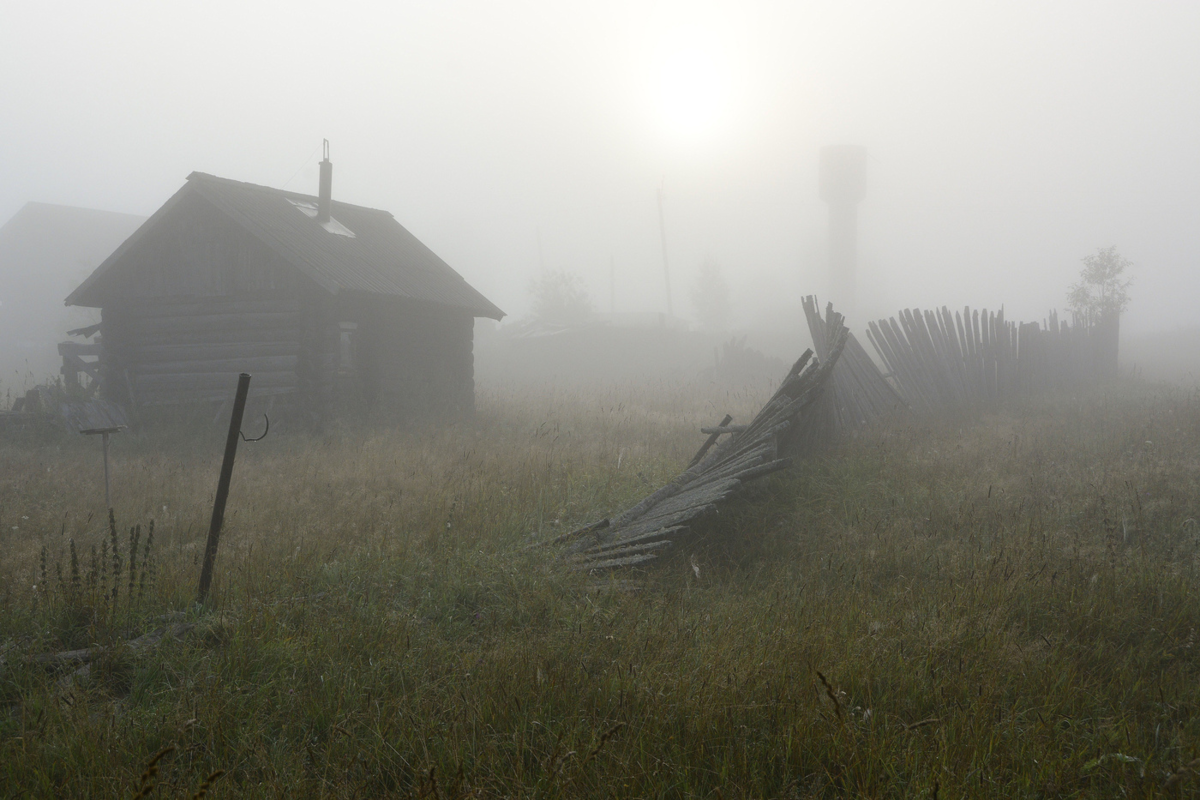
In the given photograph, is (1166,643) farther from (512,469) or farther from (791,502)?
(512,469)

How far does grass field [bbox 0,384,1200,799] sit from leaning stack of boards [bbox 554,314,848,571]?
225 mm

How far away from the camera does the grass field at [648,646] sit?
232cm

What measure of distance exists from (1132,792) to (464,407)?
13.9 metres

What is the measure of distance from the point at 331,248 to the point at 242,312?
199 centimetres

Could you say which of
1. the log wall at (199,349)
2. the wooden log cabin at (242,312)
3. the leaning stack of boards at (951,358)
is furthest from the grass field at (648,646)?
the log wall at (199,349)

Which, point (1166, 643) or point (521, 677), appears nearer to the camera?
point (521, 677)

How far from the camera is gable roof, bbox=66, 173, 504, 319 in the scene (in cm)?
1230

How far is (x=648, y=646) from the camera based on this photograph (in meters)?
3.09

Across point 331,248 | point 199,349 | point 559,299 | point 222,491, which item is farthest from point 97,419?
point 559,299

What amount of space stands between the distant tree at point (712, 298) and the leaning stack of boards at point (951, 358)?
4057 centimetres

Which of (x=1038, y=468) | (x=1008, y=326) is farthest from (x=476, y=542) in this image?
(x=1008, y=326)

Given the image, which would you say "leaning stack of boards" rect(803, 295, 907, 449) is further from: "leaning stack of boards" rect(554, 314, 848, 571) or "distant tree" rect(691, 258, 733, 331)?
"distant tree" rect(691, 258, 733, 331)

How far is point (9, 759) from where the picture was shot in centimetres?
240

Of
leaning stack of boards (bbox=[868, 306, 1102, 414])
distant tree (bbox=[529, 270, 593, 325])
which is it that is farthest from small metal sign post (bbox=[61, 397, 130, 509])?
distant tree (bbox=[529, 270, 593, 325])
